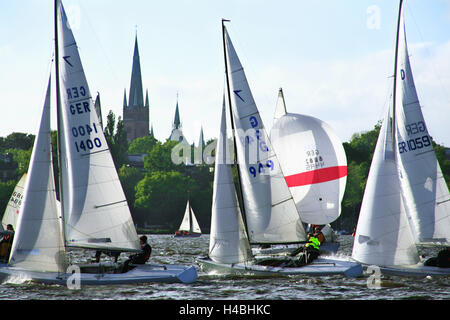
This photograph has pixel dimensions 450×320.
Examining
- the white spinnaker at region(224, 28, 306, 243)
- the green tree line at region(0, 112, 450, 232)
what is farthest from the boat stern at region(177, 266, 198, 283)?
the green tree line at region(0, 112, 450, 232)

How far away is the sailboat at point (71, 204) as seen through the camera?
64.5ft

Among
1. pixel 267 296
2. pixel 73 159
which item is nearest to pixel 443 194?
pixel 267 296

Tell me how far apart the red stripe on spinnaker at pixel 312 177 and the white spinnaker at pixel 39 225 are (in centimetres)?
1422

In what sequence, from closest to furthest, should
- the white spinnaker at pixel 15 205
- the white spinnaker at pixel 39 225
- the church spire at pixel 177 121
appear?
the white spinnaker at pixel 39 225 < the white spinnaker at pixel 15 205 < the church spire at pixel 177 121

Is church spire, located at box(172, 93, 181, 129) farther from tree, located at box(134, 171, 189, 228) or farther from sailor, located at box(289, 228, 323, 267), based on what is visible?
sailor, located at box(289, 228, 323, 267)

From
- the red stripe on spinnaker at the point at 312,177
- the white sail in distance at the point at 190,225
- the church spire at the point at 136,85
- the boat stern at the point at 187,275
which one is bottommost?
the boat stern at the point at 187,275

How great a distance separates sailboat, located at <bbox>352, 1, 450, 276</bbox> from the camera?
22.2m

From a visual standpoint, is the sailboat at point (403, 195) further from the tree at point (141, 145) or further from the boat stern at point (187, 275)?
the tree at point (141, 145)

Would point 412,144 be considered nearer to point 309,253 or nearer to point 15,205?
point 309,253

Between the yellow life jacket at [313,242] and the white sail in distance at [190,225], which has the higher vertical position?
the white sail in distance at [190,225]

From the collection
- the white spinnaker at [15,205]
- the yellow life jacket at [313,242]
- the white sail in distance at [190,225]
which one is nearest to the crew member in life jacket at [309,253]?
the yellow life jacket at [313,242]

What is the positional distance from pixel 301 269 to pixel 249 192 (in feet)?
9.83

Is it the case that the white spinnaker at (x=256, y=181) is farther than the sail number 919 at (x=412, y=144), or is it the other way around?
the sail number 919 at (x=412, y=144)
